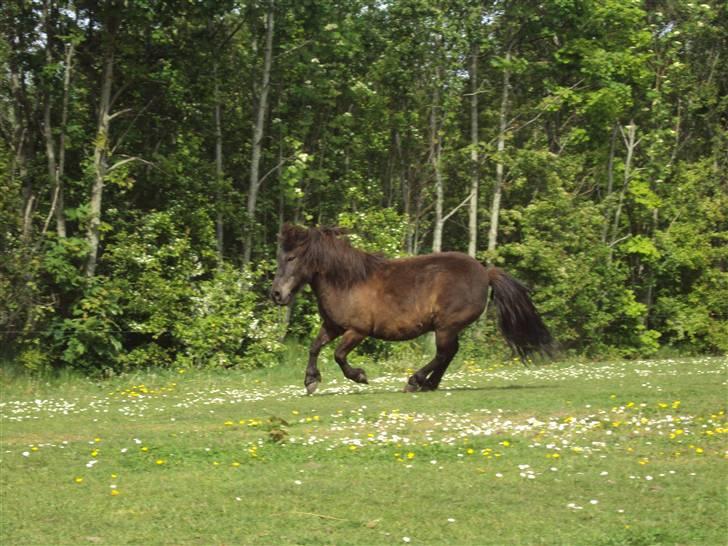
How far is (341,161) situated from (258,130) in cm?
402

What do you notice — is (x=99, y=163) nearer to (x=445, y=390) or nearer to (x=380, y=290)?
(x=380, y=290)

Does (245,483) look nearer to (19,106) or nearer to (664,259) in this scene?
(19,106)

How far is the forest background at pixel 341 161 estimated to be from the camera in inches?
909

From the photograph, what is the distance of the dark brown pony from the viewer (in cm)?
1616

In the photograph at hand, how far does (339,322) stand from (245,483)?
6.52 meters

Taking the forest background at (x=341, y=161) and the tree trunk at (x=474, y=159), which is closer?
the forest background at (x=341, y=161)

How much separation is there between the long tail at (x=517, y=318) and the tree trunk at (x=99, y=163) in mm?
9911

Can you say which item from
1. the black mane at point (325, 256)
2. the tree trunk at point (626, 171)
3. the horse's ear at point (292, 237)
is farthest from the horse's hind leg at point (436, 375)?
the tree trunk at point (626, 171)

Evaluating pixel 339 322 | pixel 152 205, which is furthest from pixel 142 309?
pixel 339 322

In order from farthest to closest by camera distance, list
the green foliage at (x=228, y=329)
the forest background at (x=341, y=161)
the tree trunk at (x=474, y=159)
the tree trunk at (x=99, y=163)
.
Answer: the tree trunk at (x=474, y=159) < the green foliage at (x=228, y=329) < the forest background at (x=341, y=161) < the tree trunk at (x=99, y=163)

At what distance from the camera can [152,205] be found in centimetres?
2630

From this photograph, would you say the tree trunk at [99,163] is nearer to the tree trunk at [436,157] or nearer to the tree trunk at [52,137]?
the tree trunk at [52,137]

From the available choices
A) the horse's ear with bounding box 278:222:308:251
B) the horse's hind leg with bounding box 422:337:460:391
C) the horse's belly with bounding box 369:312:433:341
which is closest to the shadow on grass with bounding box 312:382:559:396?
the horse's hind leg with bounding box 422:337:460:391

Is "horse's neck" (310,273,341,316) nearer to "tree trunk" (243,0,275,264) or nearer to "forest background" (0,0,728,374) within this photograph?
"forest background" (0,0,728,374)
